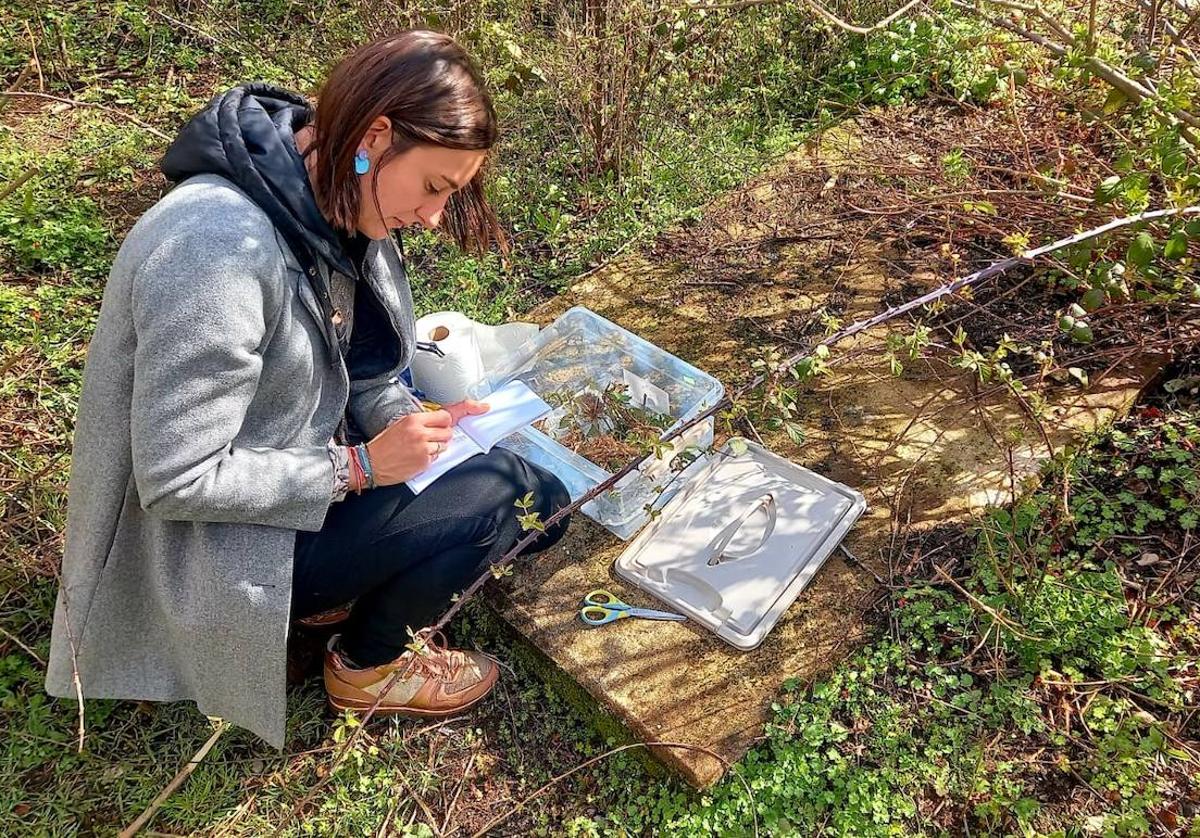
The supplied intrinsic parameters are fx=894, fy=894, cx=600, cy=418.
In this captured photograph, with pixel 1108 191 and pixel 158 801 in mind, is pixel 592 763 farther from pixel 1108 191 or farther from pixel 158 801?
pixel 1108 191

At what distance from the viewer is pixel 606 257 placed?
358 cm

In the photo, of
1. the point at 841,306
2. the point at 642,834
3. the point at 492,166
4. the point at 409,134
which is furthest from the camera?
the point at 492,166

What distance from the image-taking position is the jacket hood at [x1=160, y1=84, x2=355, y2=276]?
178 centimetres

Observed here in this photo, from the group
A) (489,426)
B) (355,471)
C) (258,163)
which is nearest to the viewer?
(258,163)

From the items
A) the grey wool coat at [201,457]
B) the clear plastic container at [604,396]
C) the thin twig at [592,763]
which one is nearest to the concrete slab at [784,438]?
the thin twig at [592,763]

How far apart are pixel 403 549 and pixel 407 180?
0.84 m

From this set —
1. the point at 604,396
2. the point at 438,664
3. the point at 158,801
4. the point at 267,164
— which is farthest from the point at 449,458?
the point at 158,801

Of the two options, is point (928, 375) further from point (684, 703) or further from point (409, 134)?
point (409, 134)

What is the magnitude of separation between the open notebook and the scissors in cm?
53

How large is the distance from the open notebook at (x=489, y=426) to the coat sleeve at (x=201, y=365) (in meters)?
0.48

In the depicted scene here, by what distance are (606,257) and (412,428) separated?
5.66 ft

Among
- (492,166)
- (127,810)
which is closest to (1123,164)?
(492,166)

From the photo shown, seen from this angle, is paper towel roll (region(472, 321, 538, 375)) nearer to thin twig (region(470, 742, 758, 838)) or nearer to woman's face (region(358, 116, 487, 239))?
woman's face (region(358, 116, 487, 239))

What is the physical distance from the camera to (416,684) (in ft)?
7.52
